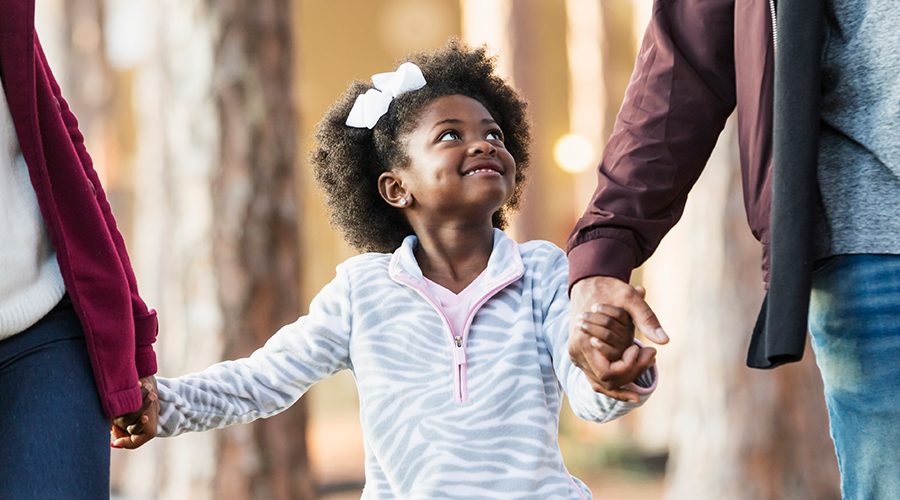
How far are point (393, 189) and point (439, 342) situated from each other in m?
0.52

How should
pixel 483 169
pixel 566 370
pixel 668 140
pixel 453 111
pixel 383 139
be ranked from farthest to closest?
1. pixel 383 139
2. pixel 453 111
3. pixel 483 169
4. pixel 566 370
5. pixel 668 140

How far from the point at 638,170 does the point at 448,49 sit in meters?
1.00

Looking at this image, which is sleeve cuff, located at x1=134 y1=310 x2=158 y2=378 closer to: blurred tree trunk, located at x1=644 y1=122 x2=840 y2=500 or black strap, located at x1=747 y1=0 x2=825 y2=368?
black strap, located at x1=747 y1=0 x2=825 y2=368

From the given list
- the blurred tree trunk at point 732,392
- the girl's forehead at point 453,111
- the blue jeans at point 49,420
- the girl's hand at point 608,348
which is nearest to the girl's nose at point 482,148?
the girl's forehead at point 453,111

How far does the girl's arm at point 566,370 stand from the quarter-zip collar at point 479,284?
81 millimetres

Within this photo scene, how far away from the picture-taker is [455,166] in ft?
6.90

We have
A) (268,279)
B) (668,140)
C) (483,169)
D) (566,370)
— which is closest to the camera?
(668,140)

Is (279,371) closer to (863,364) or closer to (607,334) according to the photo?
(607,334)

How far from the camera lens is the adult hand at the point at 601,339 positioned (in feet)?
4.73

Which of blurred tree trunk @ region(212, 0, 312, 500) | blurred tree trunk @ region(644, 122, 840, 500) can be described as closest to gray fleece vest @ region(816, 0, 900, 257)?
blurred tree trunk @ region(212, 0, 312, 500)

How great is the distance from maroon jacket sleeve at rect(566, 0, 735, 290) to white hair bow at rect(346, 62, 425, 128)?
746 mm

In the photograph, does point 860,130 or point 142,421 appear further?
point 142,421

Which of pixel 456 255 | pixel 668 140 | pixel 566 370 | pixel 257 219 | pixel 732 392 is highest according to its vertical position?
pixel 668 140

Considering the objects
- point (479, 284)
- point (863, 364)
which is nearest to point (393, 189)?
point (479, 284)
